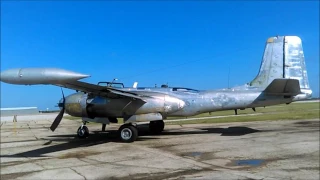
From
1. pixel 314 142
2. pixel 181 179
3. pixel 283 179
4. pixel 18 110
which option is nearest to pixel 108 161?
pixel 181 179

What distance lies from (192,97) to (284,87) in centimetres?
448

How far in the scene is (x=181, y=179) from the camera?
292 inches

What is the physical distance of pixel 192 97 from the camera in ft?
51.8

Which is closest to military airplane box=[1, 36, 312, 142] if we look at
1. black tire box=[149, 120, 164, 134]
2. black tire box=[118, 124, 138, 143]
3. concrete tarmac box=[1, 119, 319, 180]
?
black tire box=[118, 124, 138, 143]

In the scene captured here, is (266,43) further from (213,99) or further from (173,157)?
(173,157)

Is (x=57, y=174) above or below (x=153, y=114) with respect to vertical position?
below

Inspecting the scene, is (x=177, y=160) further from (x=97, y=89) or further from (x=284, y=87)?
(x=284, y=87)

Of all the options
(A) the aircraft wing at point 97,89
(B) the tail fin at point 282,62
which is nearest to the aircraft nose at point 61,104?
(A) the aircraft wing at point 97,89

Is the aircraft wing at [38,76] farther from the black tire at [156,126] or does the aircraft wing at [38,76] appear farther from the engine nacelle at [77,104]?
the black tire at [156,126]

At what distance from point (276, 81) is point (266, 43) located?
315 cm

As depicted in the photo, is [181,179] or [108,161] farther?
[108,161]

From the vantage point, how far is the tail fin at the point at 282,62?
51.5 ft

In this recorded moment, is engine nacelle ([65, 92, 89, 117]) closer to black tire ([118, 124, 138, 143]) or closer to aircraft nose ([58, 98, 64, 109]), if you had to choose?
aircraft nose ([58, 98, 64, 109])

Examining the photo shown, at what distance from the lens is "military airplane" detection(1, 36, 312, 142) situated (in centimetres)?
1485
